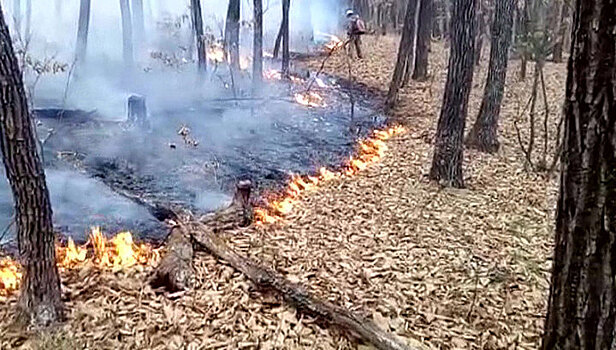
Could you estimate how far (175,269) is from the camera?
4.18 metres

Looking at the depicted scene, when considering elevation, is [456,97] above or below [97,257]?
above

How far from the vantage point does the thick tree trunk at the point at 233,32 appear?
13859mm

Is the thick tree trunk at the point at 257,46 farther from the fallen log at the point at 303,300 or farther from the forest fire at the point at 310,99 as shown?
the fallen log at the point at 303,300

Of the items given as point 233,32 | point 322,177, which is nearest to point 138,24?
point 233,32

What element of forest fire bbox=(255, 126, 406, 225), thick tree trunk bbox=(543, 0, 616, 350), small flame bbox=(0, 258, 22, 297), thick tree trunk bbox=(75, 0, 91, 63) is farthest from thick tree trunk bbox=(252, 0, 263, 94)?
thick tree trunk bbox=(543, 0, 616, 350)

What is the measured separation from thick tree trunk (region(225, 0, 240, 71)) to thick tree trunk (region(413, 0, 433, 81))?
441cm

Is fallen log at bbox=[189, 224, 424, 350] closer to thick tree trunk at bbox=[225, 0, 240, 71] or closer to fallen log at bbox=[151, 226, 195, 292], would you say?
fallen log at bbox=[151, 226, 195, 292]

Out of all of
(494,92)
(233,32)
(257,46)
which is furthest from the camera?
(233,32)

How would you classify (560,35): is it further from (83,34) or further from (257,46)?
(83,34)

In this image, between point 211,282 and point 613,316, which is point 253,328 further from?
point 613,316

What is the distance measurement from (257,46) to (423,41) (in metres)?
4.12

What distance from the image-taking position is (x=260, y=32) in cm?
1330

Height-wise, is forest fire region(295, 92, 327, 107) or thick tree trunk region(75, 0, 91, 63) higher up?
thick tree trunk region(75, 0, 91, 63)

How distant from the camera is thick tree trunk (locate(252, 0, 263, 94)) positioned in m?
13.2
